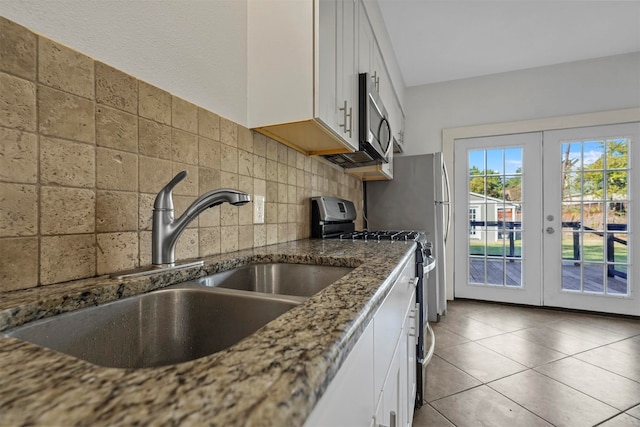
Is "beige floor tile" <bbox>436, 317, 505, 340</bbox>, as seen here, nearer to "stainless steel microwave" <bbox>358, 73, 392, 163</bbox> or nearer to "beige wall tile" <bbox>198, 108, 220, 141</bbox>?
"stainless steel microwave" <bbox>358, 73, 392, 163</bbox>

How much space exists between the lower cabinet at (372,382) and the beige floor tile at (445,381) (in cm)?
80

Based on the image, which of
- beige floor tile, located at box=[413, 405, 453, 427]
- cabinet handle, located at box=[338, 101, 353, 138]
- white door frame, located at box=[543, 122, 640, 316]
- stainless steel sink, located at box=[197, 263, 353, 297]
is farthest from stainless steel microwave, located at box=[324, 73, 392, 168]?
white door frame, located at box=[543, 122, 640, 316]

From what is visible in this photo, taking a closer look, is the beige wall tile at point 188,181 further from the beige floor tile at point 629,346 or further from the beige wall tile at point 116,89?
the beige floor tile at point 629,346

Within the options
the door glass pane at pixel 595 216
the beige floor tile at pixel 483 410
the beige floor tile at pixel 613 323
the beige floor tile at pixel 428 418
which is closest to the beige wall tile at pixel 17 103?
the beige floor tile at pixel 428 418

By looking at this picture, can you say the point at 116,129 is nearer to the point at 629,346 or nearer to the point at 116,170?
the point at 116,170

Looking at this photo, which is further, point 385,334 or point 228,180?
point 228,180

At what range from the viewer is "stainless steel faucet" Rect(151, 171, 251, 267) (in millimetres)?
717

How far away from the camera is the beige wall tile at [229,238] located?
1051 mm

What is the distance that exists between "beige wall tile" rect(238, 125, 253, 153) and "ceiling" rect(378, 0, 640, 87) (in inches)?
68.7

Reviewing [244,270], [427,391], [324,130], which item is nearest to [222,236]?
[244,270]

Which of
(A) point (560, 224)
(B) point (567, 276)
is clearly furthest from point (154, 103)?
(B) point (567, 276)

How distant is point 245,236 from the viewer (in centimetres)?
117

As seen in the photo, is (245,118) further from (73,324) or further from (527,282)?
(527,282)

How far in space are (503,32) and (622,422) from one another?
2764mm
